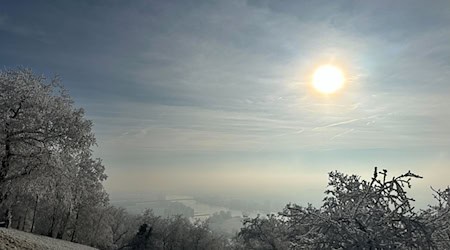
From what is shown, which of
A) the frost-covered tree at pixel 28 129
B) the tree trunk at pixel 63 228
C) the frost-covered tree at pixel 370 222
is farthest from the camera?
the tree trunk at pixel 63 228

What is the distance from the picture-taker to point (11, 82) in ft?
69.7

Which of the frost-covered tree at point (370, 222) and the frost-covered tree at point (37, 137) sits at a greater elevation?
the frost-covered tree at point (37, 137)

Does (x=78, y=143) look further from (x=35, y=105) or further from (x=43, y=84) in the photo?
(x=43, y=84)

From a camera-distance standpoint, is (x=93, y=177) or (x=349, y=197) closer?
(x=349, y=197)

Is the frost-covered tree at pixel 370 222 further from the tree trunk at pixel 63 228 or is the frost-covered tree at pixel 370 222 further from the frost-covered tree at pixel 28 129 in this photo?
the tree trunk at pixel 63 228

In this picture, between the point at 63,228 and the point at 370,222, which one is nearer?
the point at 370,222

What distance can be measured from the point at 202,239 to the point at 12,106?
166 feet

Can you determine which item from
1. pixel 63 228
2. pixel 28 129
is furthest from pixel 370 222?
pixel 63 228

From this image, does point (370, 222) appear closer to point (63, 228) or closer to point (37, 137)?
point (37, 137)

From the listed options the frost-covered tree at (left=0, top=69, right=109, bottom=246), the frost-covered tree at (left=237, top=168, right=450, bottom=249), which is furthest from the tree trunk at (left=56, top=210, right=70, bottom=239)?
the frost-covered tree at (left=237, top=168, right=450, bottom=249)

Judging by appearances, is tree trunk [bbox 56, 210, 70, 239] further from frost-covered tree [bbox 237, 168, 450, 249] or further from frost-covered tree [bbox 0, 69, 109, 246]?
frost-covered tree [bbox 237, 168, 450, 249]

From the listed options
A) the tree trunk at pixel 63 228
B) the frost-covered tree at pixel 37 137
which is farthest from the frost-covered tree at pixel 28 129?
the tree trunk at pixel 63 228

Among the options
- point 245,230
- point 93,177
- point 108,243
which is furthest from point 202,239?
point 93,177

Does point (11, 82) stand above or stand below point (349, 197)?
above
